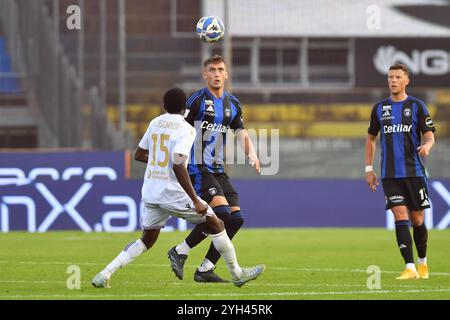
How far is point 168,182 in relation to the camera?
1058 cm

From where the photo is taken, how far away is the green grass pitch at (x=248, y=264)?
1050 centimetres

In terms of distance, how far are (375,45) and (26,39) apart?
1602 centimetres

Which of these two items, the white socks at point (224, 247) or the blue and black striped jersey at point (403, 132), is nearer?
the white socks at point (224, 247)

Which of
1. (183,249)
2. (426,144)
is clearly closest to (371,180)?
(426,144)

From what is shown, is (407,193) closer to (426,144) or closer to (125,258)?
(426,144)

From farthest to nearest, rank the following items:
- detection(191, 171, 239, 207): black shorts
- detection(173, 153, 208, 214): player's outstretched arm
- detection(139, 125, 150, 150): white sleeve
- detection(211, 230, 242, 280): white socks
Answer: detection(191, 171, 239, 207): black shorts, detection(211, 230, 242, 280): white socks, detection(139, 125, 150, 150): white sleeve, detection(173, 153, 208, 214): player's outstretched arm

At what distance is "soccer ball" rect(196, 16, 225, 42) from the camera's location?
12.6m

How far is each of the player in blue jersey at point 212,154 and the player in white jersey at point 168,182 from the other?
0.81m

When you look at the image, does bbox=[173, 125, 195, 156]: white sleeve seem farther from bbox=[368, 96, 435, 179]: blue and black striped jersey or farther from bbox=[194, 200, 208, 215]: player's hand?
bbox=[368, 96, 435, 179]: blue and black striped jersey

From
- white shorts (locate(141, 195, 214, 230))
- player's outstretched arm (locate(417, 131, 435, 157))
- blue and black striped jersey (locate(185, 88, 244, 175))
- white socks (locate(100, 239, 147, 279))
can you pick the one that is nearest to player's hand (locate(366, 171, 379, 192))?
player's outstretched arm (locate(417, 131, 435, 157))

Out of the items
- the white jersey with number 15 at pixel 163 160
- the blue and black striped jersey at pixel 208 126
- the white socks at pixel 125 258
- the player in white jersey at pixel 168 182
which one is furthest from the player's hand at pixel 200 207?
the blue and black striped jersey at pixel 208 126

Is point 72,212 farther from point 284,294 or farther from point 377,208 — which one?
point 284,294

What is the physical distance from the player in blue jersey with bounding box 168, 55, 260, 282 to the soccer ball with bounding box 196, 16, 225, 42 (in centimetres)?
89

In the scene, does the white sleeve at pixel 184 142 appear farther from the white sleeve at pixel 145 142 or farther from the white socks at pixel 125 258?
the white socks at pixel 125 258
